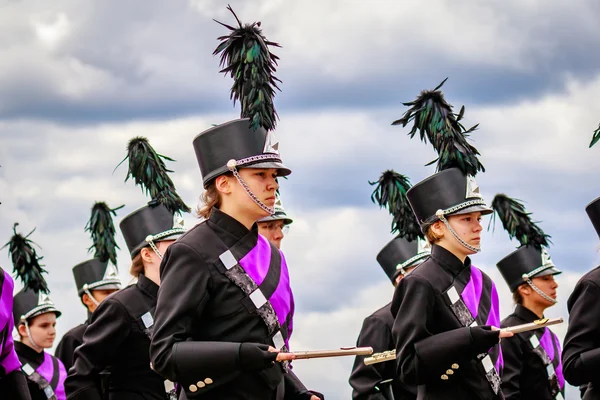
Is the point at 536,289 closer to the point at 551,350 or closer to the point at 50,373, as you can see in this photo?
the point at 551,350

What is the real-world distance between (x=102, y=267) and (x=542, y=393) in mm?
5753

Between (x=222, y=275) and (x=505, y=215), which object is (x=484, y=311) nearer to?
(x=222, y=275)

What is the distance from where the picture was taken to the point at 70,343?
48.3 ft

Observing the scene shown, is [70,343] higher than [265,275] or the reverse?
higher

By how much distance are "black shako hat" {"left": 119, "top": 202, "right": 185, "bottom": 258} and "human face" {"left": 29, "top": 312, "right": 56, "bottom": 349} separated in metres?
3.65

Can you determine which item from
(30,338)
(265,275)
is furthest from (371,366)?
(265,275)

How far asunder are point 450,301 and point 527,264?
15.9 feet

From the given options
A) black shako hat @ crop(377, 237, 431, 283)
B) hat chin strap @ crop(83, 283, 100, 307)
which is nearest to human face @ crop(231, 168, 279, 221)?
black shako hat @ crop(377, 237, 431, 283)

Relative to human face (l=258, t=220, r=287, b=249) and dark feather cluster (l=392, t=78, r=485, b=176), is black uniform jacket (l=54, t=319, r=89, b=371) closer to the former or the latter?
human face (l=258, t=220, r=287, b=249)

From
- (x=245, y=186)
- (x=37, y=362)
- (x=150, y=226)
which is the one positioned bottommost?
(x=245, y=186)

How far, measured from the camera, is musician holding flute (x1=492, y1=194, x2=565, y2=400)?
12117 millimetres

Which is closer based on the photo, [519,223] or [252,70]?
[252,70]

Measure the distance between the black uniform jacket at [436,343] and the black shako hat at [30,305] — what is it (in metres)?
6.35

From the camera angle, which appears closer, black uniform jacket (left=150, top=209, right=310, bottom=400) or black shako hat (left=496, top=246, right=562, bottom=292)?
black uniform jacket (left=150, top=209, right=310, bottom=400)
